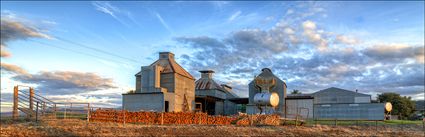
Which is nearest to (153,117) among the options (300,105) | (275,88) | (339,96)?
(275,88)

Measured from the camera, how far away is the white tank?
6525 centimetres

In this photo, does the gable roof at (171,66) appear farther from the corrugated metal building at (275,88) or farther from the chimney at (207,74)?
the chimney at (207,74)

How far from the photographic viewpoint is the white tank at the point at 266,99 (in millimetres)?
65250

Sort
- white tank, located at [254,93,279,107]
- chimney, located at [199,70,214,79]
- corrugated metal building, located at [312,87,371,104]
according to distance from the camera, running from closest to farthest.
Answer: white tank, located at [254,93,279,107] → corrugated metal building, located at [312,87,371,104] → chimney, located at [199,70,214,79]

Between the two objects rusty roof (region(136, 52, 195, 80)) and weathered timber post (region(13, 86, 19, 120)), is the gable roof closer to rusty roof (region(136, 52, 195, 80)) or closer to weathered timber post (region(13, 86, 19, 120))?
rusty roof (region(136, 52, 195, 80))

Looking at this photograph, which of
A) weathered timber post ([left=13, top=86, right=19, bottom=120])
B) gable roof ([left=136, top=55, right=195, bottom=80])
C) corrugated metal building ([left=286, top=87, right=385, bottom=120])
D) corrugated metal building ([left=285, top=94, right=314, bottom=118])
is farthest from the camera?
corrugated metal building ([left=286, top=87, right=385, bottom=120])

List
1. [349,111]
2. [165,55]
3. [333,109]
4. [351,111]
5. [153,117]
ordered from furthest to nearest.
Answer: [333,109] → [349,111] → [351,111] → [165,55] → [153,117]

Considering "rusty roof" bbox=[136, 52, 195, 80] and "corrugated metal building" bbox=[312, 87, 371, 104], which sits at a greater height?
"rusty roof" bbox=[136, 52, 195, 80]

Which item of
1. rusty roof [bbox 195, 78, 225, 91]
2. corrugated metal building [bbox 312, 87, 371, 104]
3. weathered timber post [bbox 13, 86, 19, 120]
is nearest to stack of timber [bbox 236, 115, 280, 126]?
weathered timber post [bbox 13, 86, 19, 120]

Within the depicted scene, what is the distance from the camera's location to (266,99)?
65312mm

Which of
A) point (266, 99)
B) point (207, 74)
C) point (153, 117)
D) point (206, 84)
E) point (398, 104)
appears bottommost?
point (398, 104)

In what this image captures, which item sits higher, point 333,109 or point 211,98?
point 211,98

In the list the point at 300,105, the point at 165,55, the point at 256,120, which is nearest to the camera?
the point at 256,120

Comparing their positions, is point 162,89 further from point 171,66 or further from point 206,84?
point 206,84
